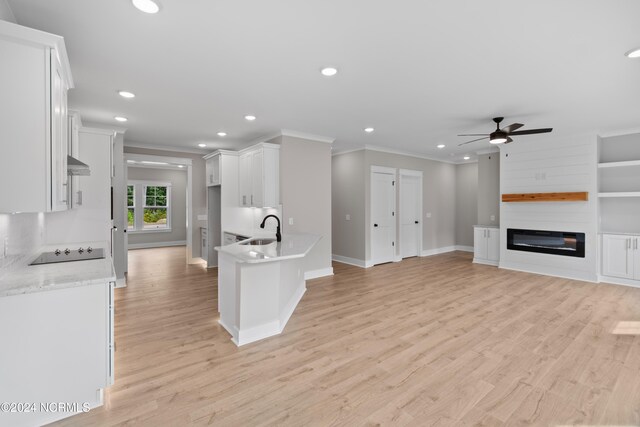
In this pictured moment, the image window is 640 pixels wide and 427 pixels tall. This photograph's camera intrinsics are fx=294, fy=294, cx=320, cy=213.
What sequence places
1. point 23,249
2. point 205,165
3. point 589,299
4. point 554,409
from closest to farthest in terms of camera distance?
point 554,409
point 23,249
point 589,299
point 205,165

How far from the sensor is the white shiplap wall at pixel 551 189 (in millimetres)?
5297

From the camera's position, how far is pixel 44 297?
1806 mm

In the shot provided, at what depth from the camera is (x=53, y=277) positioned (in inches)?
77.3

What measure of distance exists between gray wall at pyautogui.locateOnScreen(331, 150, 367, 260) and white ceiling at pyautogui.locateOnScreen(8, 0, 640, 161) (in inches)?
81.4

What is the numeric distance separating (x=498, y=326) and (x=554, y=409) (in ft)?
4.61

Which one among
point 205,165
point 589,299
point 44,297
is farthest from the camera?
point 205,165

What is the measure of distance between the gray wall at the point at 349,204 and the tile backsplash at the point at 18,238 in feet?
17.0

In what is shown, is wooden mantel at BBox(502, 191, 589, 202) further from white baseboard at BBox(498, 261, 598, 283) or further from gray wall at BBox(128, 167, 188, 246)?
gray wall at BBox(128, 167, 188, 246)

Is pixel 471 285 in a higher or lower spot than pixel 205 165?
lower

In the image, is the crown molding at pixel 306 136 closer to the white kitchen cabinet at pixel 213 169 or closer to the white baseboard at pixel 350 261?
the white kitchen cabinet at pixel 213 169

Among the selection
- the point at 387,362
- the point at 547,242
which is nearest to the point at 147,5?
the point at 387,362

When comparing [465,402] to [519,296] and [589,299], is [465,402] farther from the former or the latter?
[589,299]

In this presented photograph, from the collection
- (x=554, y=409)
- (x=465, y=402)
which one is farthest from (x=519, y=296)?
(x=465, y=402)

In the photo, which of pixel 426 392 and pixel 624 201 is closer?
pixel 426 392
